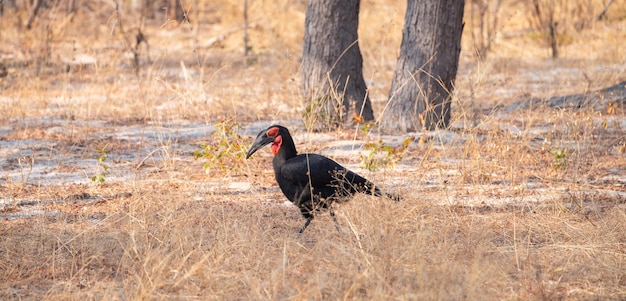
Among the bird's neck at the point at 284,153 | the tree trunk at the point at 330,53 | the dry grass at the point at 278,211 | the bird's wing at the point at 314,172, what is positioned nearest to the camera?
the dry grass at the point at 278,211

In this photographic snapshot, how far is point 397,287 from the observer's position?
3.49 meters

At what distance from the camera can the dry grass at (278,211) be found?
362cm

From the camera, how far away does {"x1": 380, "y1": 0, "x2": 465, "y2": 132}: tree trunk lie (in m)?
7.17

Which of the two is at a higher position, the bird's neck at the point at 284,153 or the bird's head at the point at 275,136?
the bird's head at the point at 275,136

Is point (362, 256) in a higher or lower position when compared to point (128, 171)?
higher

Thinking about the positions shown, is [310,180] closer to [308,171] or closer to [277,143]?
[308,171]

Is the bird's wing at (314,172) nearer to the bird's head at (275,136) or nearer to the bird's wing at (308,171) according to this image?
the bird's wing at (308,171)

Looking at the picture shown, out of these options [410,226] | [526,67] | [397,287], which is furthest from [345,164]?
[526,67]

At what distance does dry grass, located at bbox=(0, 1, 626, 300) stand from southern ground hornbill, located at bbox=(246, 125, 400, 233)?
13 centimetres

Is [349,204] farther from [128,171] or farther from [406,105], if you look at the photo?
[406,105]

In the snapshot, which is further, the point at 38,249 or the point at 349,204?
the point at 349,204

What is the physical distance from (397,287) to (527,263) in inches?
33.9

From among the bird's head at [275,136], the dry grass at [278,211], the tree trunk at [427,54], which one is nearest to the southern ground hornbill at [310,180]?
the bird's head at [275,136]

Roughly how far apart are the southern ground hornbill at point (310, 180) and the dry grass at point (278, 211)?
0.13m
